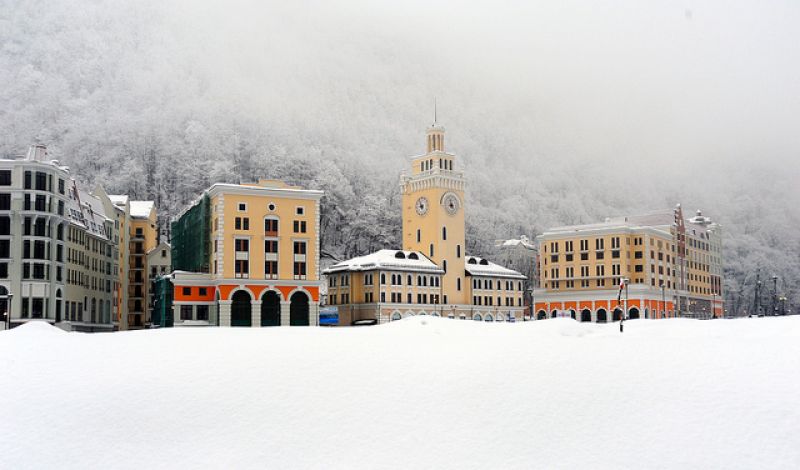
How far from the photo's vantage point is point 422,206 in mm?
158750

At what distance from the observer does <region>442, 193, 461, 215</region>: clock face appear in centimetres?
15638

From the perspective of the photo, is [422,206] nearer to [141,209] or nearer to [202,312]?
[141,209]

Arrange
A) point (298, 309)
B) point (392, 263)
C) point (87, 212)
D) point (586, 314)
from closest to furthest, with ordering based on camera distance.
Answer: point (298, 309) < point (87, 212) < point (392, 263) < point (586, 314)

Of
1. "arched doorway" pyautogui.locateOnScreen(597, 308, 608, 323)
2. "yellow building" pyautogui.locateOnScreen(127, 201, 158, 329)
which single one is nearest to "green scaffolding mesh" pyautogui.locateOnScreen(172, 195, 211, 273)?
"yellow building" pyautogui.locateOnScreen(127, 201, 158, 329)

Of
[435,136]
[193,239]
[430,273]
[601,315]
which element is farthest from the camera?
[435,136]

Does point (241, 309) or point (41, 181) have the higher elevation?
point (41, 181)

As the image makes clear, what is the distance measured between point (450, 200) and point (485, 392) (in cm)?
12168

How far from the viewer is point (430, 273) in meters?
144

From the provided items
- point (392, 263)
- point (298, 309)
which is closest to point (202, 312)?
point (298, 309)

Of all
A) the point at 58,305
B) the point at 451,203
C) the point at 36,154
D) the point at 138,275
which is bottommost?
the point at 58,305

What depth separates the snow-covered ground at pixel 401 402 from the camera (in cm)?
3138

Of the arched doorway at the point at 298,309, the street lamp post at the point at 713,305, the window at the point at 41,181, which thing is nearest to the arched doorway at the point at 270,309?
the arched doorway at the point at 298,309

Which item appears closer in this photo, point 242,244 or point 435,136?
point 242,244

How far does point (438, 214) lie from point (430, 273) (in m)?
15.6
